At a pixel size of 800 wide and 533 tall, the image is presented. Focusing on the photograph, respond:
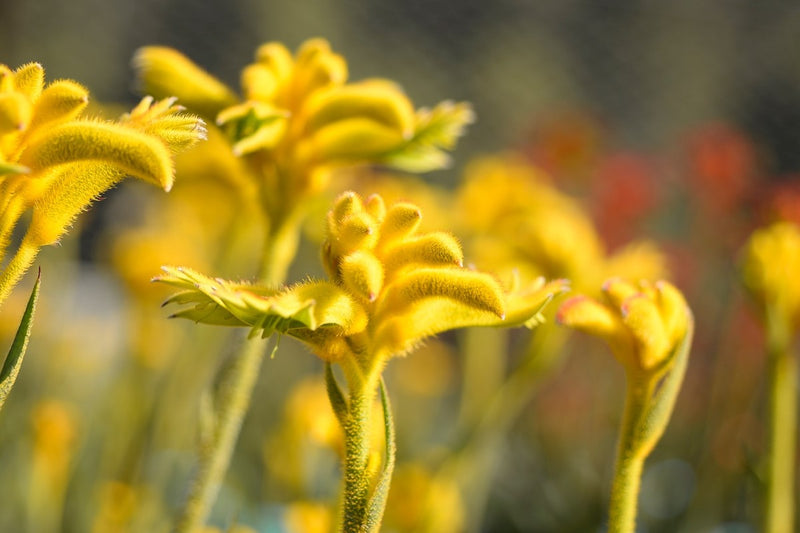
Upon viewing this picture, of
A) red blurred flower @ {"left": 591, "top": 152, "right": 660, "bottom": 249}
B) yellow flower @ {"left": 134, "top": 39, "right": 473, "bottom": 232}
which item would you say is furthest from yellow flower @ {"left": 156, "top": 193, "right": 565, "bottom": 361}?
red blurred flower @ {"left": 591, "top": 152, "right": 660, "bottom": 249}

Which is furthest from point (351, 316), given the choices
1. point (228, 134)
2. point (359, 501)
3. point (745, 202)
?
point (745, 202)

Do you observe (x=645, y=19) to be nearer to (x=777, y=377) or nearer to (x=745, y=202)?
(x=745, y=202)

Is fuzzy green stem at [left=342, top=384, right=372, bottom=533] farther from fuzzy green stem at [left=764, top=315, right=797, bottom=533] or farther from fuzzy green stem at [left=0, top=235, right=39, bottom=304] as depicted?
fuzzy green stem at [left=764, top=315, right=797, bottom=533]

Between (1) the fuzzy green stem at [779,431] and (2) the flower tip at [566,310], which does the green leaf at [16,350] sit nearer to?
(2) the flower tip at [566,310]

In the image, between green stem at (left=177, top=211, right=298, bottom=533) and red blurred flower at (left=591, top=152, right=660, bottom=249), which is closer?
green stem at (left=177, top=211, right=298, bottom=533)

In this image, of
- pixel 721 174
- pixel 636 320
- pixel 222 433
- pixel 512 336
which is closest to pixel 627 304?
pixel 636 320

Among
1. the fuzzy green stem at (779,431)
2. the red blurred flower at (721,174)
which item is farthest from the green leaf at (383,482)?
the red blurred flower at (721,174)

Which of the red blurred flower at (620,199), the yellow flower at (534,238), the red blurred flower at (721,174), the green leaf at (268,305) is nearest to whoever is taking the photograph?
the green leaf at (268,305)
